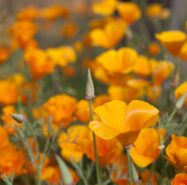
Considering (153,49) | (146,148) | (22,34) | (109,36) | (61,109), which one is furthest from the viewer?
(153,49)

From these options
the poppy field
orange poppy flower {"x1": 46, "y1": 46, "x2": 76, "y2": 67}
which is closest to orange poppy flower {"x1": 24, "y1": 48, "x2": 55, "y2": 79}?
the poppy field

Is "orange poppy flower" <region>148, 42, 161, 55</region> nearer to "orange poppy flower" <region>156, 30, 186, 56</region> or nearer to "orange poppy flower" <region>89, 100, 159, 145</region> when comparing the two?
"orange poppy flower" <region>156, 30, 186, 56</region>

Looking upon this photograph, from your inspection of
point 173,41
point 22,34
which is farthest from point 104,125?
point 22,34

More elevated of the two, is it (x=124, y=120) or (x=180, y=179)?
(x=124, y=120)

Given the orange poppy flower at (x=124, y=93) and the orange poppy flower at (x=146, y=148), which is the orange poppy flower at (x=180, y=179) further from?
the orange poppy flower at (x=124, y=93)

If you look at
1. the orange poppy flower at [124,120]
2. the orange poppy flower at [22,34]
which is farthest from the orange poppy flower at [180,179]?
the orange poppy flower at [22,34]

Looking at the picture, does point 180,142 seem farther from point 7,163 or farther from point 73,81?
point 73,81

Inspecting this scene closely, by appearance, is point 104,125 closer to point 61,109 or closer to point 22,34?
point 61,109
